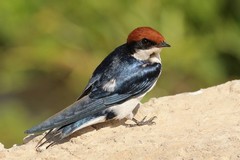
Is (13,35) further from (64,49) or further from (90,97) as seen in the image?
(90,97)

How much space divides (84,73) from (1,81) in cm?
52

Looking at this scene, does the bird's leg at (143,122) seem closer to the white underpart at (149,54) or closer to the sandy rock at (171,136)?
the sandy rock at (171,136)

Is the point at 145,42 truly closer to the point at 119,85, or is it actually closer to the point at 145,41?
the point at 145,41

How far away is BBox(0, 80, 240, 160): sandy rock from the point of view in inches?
153

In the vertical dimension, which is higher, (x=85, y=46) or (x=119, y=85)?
(x=85, y=46)

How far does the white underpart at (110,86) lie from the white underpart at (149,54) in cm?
18

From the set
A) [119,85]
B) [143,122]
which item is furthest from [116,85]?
[143,122]

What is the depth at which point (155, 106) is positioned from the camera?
14.8 feet

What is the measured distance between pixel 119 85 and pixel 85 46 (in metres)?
1.57

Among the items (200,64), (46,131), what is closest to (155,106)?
(46,131)

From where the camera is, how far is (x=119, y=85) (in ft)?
14.3

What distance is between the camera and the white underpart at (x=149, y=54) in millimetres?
4406

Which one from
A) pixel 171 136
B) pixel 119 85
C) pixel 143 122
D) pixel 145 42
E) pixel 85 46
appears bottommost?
pixel 171 136

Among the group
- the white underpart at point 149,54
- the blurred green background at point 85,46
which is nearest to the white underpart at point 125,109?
the white underpart at point 149,54
